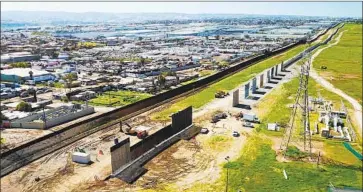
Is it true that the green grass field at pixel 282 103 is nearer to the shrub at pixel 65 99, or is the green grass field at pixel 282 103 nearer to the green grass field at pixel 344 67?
the green grass field at pixel 344 67

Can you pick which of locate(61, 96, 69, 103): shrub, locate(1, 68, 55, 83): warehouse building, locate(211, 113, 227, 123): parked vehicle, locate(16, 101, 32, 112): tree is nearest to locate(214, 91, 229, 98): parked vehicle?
locate(211, 113, 227, 123): parked vehicle

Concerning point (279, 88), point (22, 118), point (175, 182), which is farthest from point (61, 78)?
point (175, 182)

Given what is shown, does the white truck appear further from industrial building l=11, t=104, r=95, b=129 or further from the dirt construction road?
industrial building l=11, t=104, r=95, b=129

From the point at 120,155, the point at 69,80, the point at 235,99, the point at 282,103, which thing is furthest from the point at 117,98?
the point at 120,155

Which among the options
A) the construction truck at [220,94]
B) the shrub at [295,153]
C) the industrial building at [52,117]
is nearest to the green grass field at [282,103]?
the shrub at [295,153]

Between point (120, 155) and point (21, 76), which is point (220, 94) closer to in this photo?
point (120, 155)

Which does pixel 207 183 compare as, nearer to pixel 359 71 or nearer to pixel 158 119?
pixel 158 119
